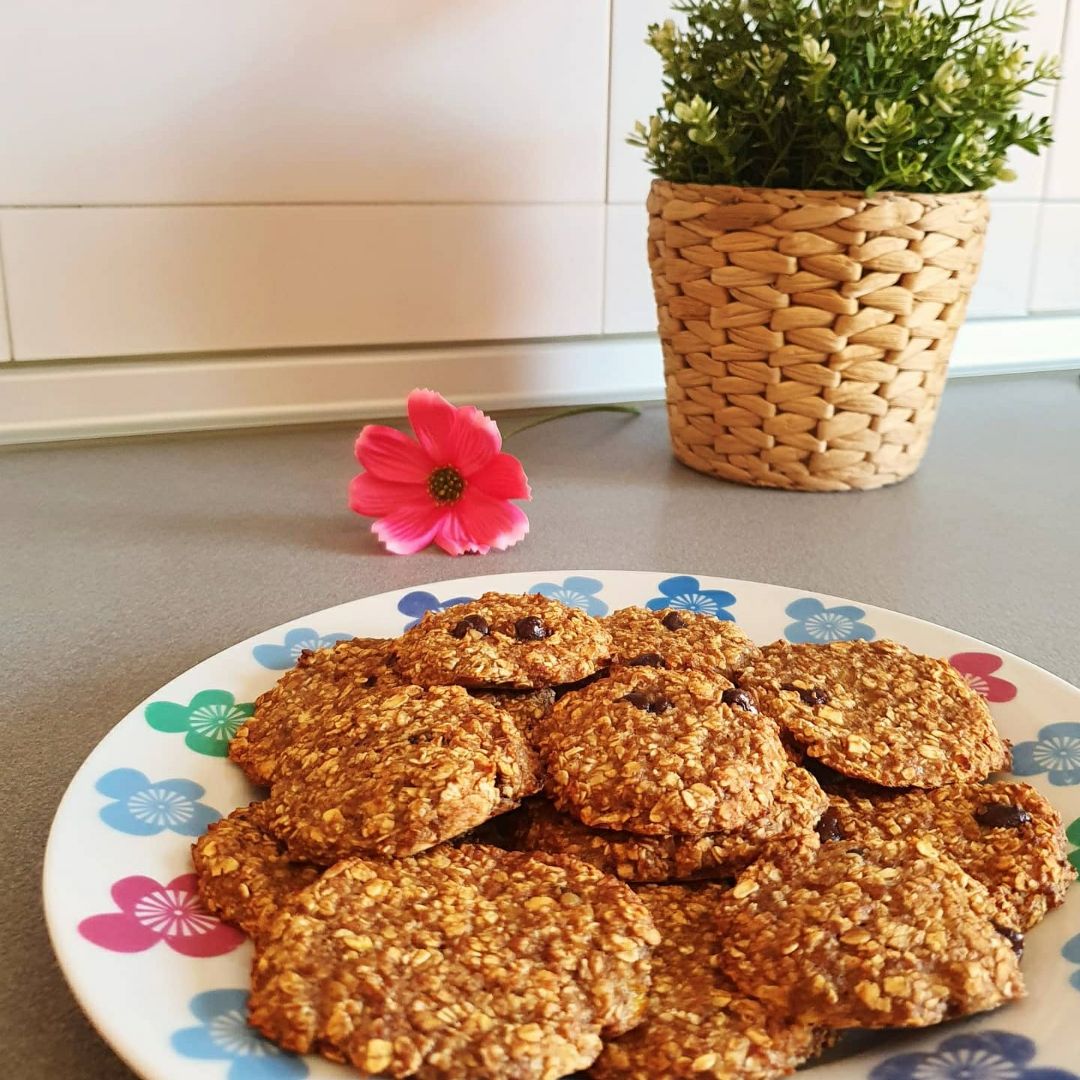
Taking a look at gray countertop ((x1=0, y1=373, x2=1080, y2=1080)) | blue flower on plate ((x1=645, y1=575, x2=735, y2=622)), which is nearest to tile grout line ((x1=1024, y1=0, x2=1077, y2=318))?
gray countertop ((x1=0, y1=373, x2=1080, y2=1080))

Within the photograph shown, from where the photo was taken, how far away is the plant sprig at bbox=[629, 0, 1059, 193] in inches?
41.3

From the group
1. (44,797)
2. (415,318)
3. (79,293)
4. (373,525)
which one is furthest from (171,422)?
(44,797)

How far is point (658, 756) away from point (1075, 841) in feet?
0.76

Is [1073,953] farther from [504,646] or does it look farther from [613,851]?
[504,646]

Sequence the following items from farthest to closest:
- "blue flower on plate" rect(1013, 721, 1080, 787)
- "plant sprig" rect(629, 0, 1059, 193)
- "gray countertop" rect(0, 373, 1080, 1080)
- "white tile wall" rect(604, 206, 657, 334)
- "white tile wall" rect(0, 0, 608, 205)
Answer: "white tile wall" rect(604, 206, 657, 334)
"white tile wall" rect(0, 0, 608, 205)
"plant sprig" rect(629, 0, 1059, 193)
"gray countertop" rect(0, 373, 1080, 1080)
"blue flower on plate" rect(1013, 721, 1080, 787)

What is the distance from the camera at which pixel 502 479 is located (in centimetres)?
112

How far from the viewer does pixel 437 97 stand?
1400 millimetres

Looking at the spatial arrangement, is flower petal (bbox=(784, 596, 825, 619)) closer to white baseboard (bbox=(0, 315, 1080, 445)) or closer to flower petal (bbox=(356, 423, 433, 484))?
flower petal (bbox=(356, 423, 433, 484))

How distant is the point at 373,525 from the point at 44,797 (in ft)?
1.58

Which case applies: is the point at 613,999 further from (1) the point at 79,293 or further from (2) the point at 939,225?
(1) the point at 79,293

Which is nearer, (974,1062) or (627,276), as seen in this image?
(974,1062)

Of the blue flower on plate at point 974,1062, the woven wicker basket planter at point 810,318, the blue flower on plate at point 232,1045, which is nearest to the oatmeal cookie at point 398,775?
the blue flower on plate at point 232,1045

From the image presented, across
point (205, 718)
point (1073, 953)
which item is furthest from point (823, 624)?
point (205, 718)

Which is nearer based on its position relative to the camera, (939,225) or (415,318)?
(939,225)
